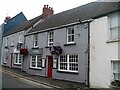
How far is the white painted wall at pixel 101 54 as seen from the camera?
1454 cm

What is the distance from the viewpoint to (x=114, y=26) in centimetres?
1471

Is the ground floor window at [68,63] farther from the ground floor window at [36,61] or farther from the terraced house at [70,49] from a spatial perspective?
the ground floor window at [36,61]

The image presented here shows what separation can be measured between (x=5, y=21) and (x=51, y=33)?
913 inches

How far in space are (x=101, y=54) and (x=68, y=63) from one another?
434 centimetres

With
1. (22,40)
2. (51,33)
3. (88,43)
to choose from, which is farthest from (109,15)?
(22,40)

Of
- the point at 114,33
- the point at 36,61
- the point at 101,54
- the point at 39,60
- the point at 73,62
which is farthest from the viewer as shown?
the point at 36,61

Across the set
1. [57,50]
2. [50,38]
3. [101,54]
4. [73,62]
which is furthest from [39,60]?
[101,54]

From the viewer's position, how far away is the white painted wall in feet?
47.7

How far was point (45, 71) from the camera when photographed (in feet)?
72.9

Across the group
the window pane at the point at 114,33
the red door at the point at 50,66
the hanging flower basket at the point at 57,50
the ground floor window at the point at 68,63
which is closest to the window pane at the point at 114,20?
the window pane at the point at 114,33

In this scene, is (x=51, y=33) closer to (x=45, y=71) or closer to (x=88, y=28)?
(x=45, y=71)

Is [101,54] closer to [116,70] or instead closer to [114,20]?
[116,70]

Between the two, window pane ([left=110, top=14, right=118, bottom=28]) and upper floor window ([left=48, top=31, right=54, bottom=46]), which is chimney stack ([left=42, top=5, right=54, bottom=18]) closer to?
upper floor window ([left=48, top=31, right=54, bottom=46])

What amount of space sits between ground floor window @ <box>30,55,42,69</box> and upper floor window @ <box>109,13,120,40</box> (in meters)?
10.7
